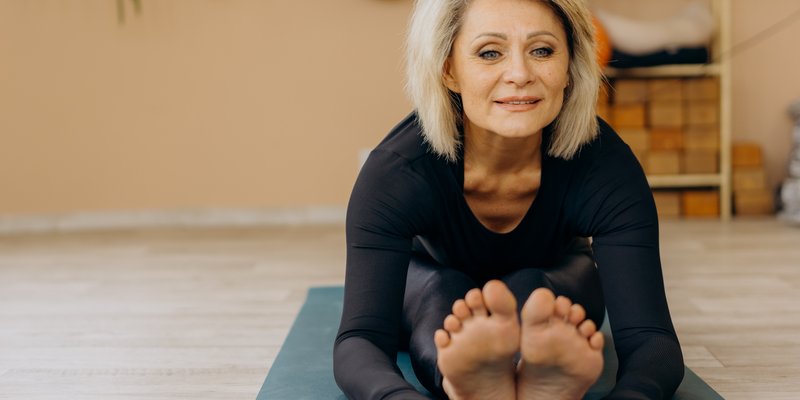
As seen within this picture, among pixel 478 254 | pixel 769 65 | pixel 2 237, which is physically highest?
pixel 769 65

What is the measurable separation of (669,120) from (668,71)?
0.67 feet

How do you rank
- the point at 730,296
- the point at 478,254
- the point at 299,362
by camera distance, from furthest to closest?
the point at 730,296 → the point at 299,362 → the point at 478,254

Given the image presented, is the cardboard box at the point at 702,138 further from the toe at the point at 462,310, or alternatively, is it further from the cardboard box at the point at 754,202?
the toe at the point at 462,310

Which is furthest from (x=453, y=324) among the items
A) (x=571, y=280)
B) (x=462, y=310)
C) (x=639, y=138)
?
(x=639, y=138)

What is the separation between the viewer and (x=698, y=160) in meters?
3.39

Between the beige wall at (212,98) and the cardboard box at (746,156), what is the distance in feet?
0.49

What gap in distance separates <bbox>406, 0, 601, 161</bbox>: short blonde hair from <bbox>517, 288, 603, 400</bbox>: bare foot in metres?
0.40

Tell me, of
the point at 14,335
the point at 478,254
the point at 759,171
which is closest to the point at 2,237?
the point at 14,335

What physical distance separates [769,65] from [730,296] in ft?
6.01

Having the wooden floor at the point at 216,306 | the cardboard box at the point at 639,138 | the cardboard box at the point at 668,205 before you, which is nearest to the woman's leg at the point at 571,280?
the wooden floor at the point at 216,306

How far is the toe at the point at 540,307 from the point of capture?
3.10 ft

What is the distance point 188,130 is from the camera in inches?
138

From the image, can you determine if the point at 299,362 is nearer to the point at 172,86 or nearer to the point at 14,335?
the point at 14,335

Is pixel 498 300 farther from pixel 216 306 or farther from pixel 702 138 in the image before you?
pixel 702 138
